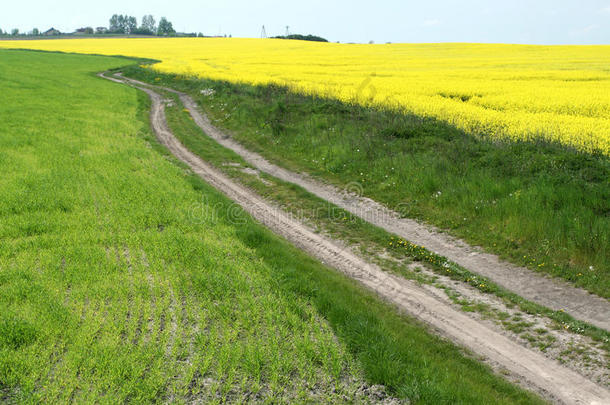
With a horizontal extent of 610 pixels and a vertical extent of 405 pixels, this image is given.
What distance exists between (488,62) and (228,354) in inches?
2020

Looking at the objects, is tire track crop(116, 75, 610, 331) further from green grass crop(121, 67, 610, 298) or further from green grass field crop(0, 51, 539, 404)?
green grass field crop(0, 51, 539, 404)

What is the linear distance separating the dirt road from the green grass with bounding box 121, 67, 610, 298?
2711 mm

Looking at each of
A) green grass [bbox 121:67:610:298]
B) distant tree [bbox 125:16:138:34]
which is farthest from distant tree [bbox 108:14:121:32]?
green grass [bbox 121:67:610:298]

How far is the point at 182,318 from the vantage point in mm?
6547

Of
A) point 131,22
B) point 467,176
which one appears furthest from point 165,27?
point 467,176

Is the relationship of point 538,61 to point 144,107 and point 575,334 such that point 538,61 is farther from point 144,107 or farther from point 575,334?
point 575,334

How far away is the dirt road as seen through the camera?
6074 mm

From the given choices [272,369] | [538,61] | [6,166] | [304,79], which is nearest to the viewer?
[272,369]

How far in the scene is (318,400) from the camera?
17.1 feet

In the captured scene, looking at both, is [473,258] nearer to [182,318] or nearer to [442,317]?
[442,317]

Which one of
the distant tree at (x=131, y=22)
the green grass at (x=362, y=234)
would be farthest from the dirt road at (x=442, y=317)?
the distant tree at (x=131, y=22)

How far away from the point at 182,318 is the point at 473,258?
21.3 ft

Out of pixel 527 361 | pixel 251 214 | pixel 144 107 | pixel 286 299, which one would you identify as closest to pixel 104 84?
pixel 144 107

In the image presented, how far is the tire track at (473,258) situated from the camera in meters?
7.97
